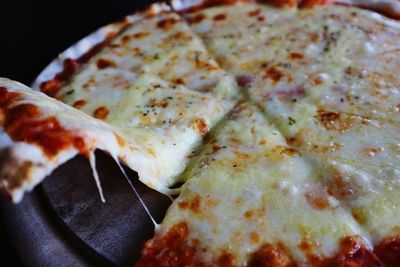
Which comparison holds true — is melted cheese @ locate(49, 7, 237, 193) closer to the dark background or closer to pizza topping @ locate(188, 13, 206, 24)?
pizza topping @ locate(188, 13, 206, 24)

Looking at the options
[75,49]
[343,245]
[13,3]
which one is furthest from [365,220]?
[13,3]

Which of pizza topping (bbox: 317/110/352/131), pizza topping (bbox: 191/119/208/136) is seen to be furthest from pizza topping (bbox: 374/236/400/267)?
pizza topping (bbox: 191/119/208/136)

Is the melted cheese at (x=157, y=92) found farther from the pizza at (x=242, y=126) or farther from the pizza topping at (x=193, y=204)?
the pizza topping at (x=193, y=204)

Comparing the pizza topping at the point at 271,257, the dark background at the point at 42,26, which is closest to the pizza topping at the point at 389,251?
the pizza topping at the point at 271,257

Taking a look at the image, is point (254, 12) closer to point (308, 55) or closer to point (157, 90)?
point (308, 55)

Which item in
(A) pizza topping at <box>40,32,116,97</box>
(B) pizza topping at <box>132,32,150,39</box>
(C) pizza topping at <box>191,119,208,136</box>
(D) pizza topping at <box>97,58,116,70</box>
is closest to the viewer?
(C) pizza topping at <box>191,119,208,136</box>
